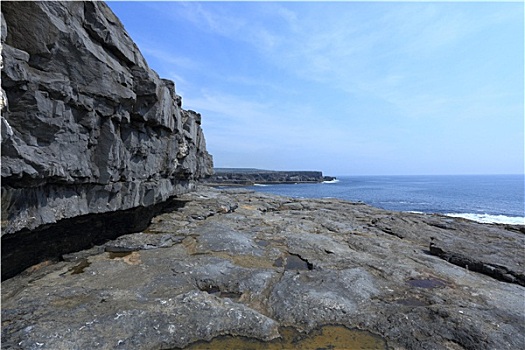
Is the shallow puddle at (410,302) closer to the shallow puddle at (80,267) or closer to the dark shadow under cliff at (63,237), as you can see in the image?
the shallow puddle at (80,267)

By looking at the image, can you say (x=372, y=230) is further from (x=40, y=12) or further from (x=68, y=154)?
(x=40, y=12)

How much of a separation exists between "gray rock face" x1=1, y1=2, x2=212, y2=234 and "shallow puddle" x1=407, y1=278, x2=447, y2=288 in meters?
14.0

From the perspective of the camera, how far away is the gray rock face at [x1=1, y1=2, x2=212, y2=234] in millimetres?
7879

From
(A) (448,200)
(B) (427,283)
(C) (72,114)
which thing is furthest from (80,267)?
(A) (448,200)

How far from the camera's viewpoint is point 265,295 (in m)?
9.23

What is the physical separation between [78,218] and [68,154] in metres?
3.57

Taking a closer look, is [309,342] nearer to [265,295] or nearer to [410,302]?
[265,295]

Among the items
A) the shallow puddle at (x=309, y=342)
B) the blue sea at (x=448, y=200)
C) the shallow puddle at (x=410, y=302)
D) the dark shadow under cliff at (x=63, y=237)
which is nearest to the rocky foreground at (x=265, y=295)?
the shallow puddle at (x=309, y=342)

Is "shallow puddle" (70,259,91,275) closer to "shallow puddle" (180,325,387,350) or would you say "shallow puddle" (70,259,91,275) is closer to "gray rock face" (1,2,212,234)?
"gray rock face" (1,2,212,234)

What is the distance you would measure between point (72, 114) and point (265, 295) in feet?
32.3

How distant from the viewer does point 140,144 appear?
14617 millimetres

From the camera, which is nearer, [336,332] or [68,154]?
[336,332]

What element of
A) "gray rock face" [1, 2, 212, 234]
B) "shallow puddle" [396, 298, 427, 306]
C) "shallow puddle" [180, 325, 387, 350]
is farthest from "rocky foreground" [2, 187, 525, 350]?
"gray rock face" [1, 2, 212, 234]

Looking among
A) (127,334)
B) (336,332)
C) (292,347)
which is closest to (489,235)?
(336,332)
